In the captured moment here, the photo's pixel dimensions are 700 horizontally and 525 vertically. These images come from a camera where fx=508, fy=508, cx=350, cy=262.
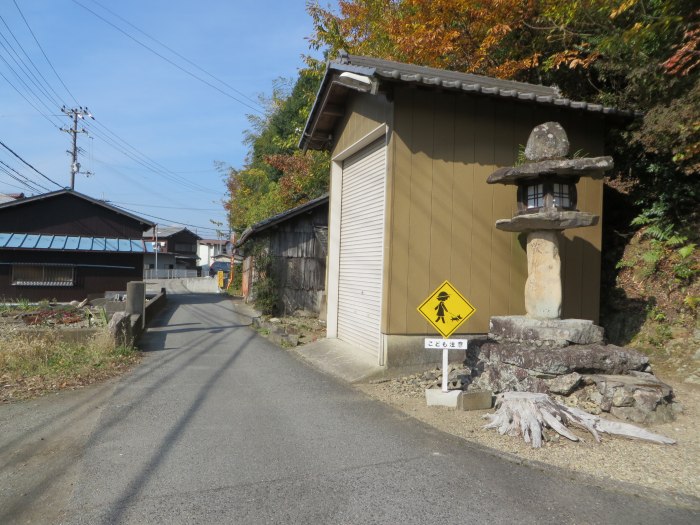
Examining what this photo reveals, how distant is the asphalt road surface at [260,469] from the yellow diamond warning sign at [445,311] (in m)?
1.31

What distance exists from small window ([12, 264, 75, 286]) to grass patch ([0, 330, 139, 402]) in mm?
13247

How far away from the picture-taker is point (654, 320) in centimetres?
902

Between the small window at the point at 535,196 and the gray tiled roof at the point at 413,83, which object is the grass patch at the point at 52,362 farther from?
the small window at the point at 535,196

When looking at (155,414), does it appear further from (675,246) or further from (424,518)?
(675,246)

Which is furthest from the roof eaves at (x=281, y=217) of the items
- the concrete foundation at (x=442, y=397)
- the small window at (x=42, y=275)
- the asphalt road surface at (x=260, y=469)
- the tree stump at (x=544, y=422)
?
the tree stump at (x=544, y=422)

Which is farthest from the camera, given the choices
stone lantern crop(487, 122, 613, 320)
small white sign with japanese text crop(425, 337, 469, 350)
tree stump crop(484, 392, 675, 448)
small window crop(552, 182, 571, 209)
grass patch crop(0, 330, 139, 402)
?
grass patch crop(0, 330, 139, 402)

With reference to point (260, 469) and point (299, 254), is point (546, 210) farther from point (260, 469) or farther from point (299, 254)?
point (299, 254)

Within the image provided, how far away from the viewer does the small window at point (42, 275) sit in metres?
21.7

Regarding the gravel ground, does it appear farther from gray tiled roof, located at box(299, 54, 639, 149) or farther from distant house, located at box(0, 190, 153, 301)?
distant house, located at box(0, 190, 153, 301)

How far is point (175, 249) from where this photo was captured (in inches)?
2517

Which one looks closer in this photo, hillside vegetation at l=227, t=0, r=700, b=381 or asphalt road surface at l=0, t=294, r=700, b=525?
asphalt road surface at l=0, t=294, r=700, b=525

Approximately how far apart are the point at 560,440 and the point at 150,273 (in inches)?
2288

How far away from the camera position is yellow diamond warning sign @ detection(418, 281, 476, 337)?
22.3 ft

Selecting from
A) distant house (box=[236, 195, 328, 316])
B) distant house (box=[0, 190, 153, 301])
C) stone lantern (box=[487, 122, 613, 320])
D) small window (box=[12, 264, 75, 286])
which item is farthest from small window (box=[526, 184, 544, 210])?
small window (box=[12, 264, 75, 286])
